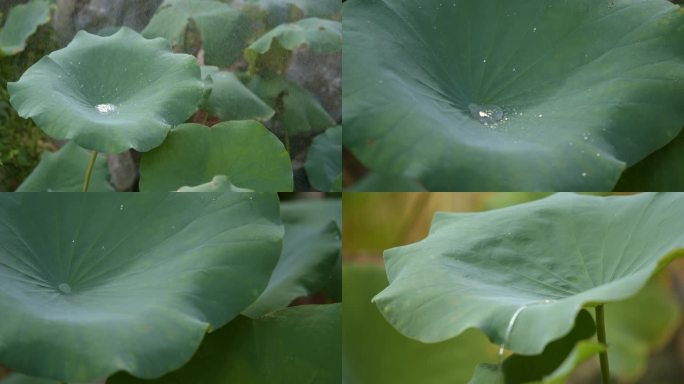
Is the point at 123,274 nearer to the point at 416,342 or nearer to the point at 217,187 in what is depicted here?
the point at 217,187

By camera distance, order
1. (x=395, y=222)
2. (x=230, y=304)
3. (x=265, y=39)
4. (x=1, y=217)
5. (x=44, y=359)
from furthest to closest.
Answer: (x=395, y=222) < (x=265, y=39) < (x=1, y=217) < (x=230, y=304) < (x=44, y=359)

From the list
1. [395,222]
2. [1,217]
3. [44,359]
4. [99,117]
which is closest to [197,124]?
[99,117]

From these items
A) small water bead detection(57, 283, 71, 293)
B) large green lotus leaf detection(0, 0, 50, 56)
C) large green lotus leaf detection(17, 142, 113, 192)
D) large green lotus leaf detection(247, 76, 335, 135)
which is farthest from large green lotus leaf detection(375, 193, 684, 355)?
large green lotus leaf detection(0, 0, 50, 56)

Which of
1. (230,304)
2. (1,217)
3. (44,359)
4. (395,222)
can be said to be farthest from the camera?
(395,222)

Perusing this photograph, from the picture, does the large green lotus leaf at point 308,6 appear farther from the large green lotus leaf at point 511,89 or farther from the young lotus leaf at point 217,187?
the young lotus leaf at point 217,187

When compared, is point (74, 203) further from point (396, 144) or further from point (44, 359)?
point (396, 144)

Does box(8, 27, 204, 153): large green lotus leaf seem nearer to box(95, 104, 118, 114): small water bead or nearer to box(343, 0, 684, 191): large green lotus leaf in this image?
box(95, 104, 118, 114): small water bead
